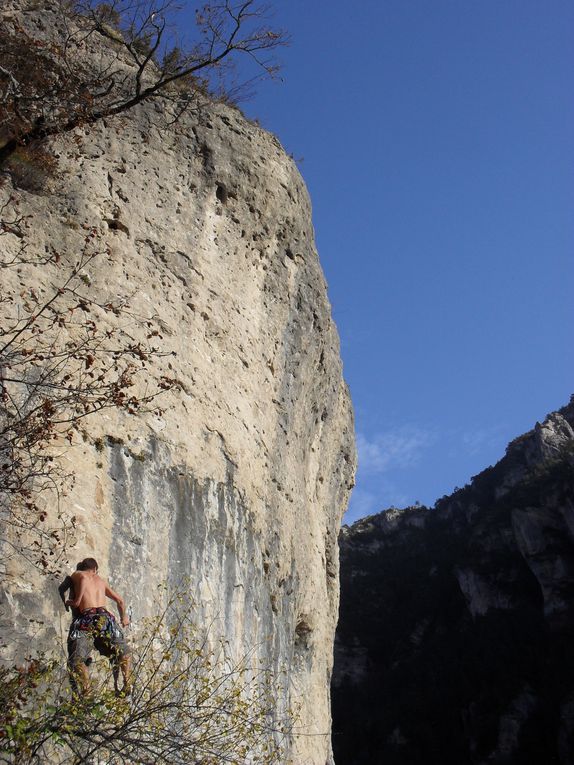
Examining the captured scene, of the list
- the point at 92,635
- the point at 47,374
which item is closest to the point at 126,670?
the point at 92,635

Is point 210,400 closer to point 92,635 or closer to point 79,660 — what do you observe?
point 92,635

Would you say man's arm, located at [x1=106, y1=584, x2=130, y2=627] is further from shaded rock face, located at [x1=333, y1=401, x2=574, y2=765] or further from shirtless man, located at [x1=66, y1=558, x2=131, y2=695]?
shaded rock face, located at [x1=333, y1=401, x2=574, y2=765]

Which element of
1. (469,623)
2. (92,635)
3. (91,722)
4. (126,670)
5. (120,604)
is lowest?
(91,722)

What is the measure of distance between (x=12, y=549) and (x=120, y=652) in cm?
100

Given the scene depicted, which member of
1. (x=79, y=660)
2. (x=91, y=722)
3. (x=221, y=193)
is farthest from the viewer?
(x=221, y=193)

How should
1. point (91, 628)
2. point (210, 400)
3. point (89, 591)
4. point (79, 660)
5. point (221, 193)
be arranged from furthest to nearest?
point (221, 193)
point (210, 400)
point (89, 591)
point (91, 628)
point (79, 660)

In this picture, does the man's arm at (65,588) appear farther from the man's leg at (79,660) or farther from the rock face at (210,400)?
the man's leg at (79,660)

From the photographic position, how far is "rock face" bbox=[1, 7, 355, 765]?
6340 mm

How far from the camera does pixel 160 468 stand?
680 cm

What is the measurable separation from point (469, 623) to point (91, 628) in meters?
45.8

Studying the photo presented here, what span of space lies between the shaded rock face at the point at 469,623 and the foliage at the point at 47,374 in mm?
33895

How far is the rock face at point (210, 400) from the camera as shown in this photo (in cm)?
634

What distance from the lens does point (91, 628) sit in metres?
5.34

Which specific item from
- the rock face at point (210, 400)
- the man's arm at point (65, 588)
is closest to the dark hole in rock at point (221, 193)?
the rock face at point (210, 400)
